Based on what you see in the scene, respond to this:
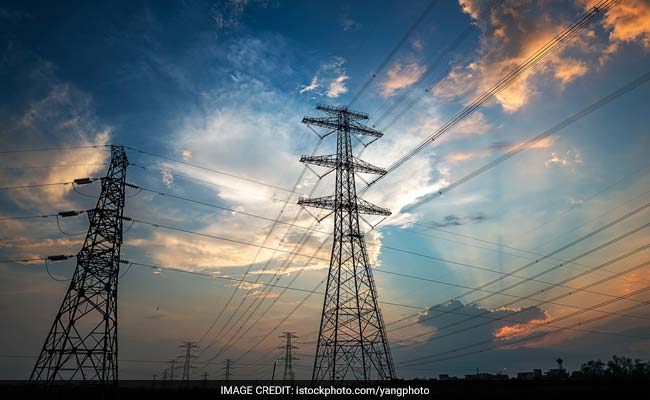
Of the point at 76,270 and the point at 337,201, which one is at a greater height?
the point at 337,201

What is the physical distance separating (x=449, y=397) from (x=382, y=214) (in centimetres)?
1502

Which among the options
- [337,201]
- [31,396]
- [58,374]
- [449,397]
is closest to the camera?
[31,396]

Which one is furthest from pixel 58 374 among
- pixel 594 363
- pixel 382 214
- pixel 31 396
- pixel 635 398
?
pixel 594 363

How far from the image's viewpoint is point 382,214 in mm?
32469

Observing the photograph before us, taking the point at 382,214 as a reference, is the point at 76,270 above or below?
below

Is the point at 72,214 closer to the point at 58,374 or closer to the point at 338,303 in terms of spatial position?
the point at 58,374

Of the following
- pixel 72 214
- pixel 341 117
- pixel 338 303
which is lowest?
pixel 338 303

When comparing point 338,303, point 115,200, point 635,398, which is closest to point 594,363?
point 635,398

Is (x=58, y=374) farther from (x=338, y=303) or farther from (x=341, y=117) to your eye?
(x=341, y=117)

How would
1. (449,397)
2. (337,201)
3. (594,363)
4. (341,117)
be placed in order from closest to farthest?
(449,397)
(337,201)
(341,117)
(594,363)

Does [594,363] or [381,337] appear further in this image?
[594,363]

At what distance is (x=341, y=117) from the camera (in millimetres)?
34500

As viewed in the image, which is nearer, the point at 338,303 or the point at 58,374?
the point at 58,374

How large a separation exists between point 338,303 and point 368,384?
6.05 meters
